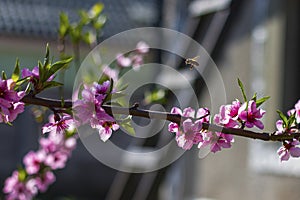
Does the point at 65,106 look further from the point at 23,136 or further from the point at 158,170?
the point at 23,136

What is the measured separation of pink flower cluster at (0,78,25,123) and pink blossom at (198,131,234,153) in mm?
362

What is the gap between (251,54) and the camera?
4.84 metres

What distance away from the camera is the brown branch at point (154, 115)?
4.34 ft

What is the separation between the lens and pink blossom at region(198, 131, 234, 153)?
142cm

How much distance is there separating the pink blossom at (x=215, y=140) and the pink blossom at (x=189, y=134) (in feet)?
0.06

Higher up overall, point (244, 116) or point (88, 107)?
point (244, 116)

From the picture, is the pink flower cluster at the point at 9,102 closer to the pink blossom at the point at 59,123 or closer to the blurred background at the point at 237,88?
the pink blossom at the point at 59,123

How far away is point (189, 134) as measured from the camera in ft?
4.57

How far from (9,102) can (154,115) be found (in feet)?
0.87

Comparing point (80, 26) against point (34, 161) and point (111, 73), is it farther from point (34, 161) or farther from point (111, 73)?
point (34, 161)

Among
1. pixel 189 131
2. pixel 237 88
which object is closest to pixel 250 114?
pixel 189 131

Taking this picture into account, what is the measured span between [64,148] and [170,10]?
745 cm

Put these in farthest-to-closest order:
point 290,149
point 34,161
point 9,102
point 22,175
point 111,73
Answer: point 34,161, point 22,175, point 111,73, point 290,149, point 9,102

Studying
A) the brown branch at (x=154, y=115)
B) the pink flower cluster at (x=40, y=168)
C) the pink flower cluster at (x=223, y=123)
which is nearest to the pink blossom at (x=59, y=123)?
the brown branch at (x=154, y=115)
